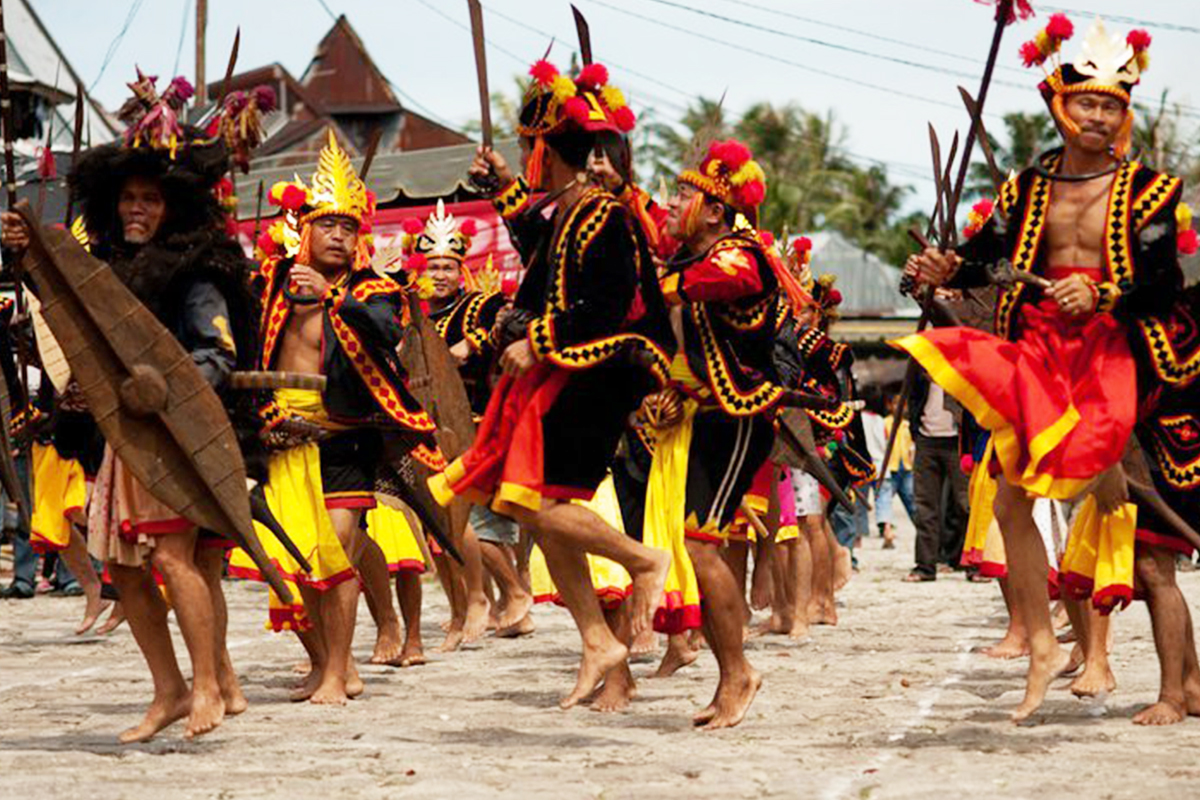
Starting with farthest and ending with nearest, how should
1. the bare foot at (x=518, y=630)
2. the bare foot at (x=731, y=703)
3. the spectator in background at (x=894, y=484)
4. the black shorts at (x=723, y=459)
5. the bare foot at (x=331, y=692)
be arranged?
the spectator in background at (x=894, y=484), the bare foot at (x=518, y=630), the bare foot at (x=331, y=692), the black shorts at (x=723, y=459), the bare foot at (x=731, y=703)

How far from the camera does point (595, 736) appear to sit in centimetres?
720

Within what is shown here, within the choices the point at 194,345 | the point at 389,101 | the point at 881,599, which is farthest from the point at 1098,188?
the point at 389,101

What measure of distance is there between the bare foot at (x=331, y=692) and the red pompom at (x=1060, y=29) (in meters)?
3.60

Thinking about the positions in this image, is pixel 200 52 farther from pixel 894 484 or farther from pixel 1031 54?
pixel 1031 54

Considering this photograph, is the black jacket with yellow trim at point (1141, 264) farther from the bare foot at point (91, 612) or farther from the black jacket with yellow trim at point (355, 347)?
the bare foot at point (91, 612)

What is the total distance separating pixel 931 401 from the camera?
15734 mm

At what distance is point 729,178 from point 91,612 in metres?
5.73

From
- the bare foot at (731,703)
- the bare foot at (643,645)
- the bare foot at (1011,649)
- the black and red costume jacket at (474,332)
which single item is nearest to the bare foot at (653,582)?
the bare foot at (731,703)

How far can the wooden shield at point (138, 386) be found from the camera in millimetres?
6754

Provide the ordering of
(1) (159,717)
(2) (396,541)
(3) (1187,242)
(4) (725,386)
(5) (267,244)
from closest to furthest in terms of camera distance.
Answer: (1) (159,717)
(3) (1187,242)
(4) (725,386)
(5) (267,244)
(2) (396,541)

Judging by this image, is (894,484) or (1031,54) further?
(894,484)

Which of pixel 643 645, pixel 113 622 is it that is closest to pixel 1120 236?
pixel 643 645

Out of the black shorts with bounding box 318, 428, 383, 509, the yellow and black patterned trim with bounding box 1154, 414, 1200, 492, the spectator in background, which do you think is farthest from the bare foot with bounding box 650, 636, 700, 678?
the spectator in background

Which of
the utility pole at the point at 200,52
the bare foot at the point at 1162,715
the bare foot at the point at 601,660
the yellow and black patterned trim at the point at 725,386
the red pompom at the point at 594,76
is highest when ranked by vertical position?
the utility pole at the point at 200,52
